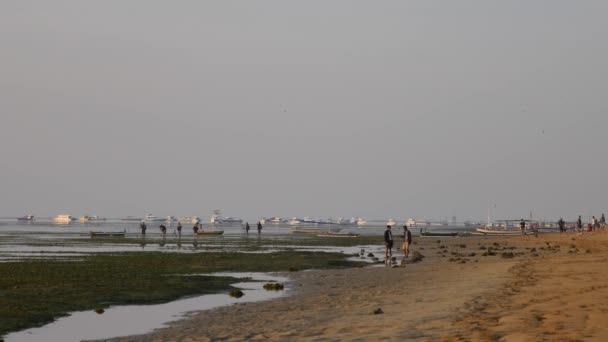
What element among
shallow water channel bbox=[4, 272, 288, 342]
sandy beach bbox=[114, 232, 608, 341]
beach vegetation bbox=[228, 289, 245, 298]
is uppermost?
sandy beach bbox=[114, 232, 608, 341]

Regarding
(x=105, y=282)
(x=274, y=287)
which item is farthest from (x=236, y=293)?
(x=105, y=282)

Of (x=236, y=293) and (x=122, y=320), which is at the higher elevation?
(x=236, y=293)

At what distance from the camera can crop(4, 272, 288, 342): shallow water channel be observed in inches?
788

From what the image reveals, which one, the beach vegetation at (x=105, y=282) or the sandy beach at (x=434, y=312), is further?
the beach vegetation at (x=105, y=282)

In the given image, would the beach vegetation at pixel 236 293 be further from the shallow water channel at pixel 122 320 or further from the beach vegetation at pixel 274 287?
the beach vegetation at pixel 274 287

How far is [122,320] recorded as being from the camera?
75.0 ft

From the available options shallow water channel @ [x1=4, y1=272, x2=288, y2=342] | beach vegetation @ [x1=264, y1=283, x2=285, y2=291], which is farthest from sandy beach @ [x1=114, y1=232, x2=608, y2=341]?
beach vegetation @ [x1=264, y1=283, x2=285, y2=291]

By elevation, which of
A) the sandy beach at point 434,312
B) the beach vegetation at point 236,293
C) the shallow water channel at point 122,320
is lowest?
the shallow water channel at point 122,320

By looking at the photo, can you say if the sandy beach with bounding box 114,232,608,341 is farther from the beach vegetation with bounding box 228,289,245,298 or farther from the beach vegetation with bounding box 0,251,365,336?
the beach vegetation with bounding box 0,251,365,336

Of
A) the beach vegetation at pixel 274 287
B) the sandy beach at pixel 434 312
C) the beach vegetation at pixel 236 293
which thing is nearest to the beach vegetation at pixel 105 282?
the beach vegetation at pixel 236 293

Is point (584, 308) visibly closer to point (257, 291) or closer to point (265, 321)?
point (265, 321)

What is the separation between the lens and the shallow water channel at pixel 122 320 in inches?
788

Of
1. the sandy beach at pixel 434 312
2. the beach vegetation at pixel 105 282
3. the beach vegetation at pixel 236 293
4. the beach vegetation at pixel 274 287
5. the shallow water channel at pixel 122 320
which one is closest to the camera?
the sandy beach at pixel 434 312

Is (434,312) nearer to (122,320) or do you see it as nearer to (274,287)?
(122,320)
